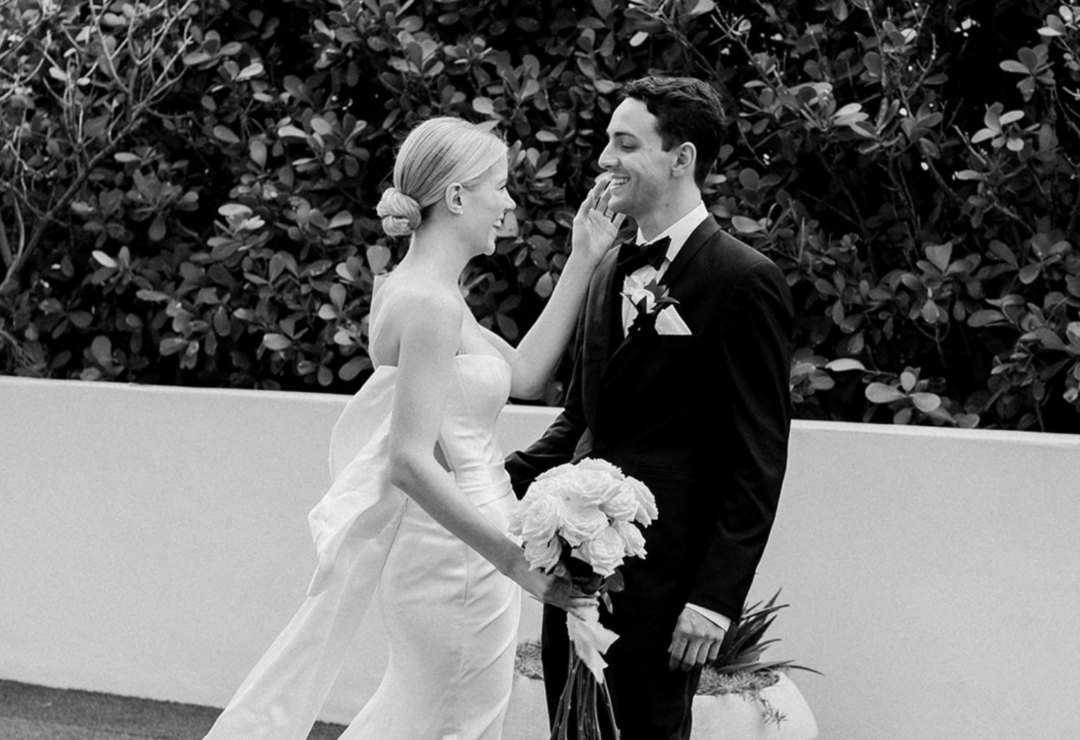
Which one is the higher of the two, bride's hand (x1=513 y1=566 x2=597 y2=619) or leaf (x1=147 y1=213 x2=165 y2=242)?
bride's hand (x1=513 y1=566 x2=597 y2=619)

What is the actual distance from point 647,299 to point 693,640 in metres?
0.73

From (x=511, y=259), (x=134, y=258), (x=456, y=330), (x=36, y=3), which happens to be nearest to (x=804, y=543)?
(x=511, y=259)

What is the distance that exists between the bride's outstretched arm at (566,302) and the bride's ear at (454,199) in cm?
32

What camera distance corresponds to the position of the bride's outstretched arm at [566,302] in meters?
3.73

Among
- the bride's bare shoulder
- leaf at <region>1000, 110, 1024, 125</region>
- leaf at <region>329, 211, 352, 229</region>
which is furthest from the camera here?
leaf at <region>329, 211, 352, 229</region>

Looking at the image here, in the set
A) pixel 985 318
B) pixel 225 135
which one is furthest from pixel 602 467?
pixel 225 135

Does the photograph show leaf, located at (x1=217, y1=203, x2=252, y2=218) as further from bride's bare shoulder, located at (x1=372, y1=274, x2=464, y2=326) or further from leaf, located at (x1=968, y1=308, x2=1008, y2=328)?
leaf, located at (x1=968, y1=308, x2=1008, y2=328)

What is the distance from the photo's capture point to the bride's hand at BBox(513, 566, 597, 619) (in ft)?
9.84

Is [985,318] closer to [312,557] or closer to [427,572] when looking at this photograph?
[427,572]

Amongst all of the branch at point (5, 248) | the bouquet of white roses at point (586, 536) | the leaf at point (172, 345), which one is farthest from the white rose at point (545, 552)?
the branch at point (5, 248)

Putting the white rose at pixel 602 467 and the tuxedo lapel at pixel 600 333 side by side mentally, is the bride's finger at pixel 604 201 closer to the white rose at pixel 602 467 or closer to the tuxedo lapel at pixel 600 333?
the tuxedo lapel at pixel 600 333

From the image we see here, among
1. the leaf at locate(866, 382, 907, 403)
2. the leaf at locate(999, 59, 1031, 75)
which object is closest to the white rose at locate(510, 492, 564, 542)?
the leaf at locate(866, 382, 907, 403)

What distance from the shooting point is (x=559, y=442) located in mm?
3645

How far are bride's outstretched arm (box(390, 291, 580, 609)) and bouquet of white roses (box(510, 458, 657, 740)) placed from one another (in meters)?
0.21
